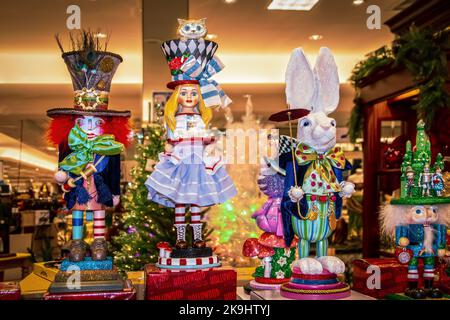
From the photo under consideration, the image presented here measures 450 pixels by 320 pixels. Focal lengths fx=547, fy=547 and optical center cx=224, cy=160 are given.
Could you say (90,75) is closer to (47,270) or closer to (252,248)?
(47,270)

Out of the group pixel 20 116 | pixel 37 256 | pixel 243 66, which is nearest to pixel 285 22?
pixel 243 66

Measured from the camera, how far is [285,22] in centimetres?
575

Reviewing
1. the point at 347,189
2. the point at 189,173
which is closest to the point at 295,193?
the point at 347,189

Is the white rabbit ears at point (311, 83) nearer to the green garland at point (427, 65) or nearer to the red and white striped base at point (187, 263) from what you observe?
the red and white striped base at point (187, 263)

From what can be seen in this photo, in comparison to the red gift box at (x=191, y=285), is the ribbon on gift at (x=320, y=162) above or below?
above

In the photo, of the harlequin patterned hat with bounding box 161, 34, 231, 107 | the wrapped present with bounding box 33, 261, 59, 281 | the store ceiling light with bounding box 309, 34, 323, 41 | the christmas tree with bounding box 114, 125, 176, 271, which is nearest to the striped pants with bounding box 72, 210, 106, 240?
the wrapped present with bounding box 33, 261, 59, 281

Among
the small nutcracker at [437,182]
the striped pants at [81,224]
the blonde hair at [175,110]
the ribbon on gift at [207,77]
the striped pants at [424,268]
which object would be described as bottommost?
the striped pants at [424,268]

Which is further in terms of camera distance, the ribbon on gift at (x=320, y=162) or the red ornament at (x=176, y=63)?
the red ornament at (x=176, y=63)

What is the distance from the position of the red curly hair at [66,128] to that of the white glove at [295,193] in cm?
77

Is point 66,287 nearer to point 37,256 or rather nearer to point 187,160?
point 187,160

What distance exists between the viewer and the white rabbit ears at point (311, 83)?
2.39 metres

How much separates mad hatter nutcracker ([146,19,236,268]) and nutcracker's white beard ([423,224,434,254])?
835 mm

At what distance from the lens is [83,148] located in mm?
2295

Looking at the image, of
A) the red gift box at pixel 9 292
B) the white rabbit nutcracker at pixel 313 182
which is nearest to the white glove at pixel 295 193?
the white rabbit nutcracker at pixel 313 182
